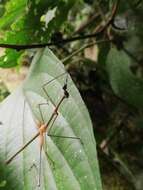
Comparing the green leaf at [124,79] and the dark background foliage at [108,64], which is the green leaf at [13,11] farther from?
the green leaf at [124,79]

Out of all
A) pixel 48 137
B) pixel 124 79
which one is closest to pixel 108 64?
pixel 124 79

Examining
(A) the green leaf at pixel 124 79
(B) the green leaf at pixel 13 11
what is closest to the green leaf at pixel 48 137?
(B) the green leaf at pixel 13 11

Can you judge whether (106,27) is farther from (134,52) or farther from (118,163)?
(118,163)

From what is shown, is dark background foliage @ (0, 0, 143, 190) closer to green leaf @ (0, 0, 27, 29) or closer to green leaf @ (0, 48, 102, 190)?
green leaf @ (0, 0, 27, 29)

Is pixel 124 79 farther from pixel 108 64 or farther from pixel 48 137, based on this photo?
pixel 48 137

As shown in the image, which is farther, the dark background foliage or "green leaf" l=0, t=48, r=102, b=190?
the dark background foliage

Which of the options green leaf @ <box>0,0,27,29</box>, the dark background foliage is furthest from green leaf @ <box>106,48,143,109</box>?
green leaf @ <box>0,0,27,29</box>

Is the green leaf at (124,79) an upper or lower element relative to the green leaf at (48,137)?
lower
